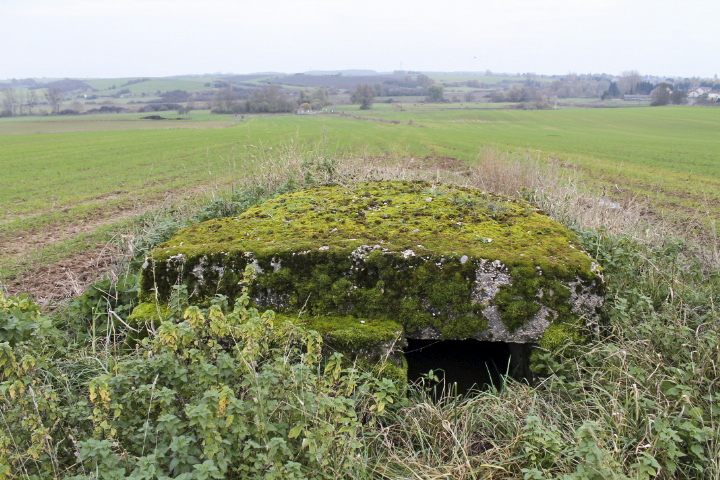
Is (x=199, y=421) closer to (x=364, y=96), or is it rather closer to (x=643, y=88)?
(x=364, y=96)

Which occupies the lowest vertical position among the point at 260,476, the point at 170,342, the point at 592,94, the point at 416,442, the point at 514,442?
the point at 416,442

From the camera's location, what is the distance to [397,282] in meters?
4.34

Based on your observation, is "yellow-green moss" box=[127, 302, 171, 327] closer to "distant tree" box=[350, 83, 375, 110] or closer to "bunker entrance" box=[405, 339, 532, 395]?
"bunker entrance" box=[405, 339, 532, 395]

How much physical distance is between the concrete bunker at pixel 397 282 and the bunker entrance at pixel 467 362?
0.51 meters

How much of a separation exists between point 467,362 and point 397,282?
1458mm

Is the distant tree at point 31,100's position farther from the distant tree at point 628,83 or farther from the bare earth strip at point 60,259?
the distant tree at point 628,83

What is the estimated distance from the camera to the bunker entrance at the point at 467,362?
4742 millimetres

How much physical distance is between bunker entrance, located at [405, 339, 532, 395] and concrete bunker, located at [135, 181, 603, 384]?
51cm

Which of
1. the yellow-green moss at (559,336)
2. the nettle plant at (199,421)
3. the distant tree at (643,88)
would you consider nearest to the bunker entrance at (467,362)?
the yellow-green moss at (559,336)

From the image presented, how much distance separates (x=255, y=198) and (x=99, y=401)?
663 cm

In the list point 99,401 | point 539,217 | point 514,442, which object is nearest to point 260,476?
point 99,401

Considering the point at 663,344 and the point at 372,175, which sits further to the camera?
the point at 372,175

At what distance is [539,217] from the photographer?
19.2ft

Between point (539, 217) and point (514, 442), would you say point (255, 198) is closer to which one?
point (539, 217)
